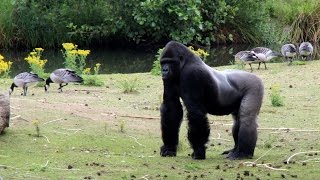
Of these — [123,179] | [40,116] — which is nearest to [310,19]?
[40,116]

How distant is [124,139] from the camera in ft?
30.5

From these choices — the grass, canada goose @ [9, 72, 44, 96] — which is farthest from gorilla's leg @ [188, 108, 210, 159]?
canada goose @ [9, 72, 44, 96]

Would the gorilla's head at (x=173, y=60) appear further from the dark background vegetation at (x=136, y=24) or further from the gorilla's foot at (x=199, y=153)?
the dark background vegetation at (x=136, y=24)

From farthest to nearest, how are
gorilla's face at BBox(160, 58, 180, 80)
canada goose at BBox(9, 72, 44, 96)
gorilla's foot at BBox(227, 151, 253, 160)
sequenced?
canada goose at BBox(9, 72, 44, 96) < gorilla's foot at BBox(227, 151, 253, 160) < gorilla's face at BBox(160, 58, 180, 80)

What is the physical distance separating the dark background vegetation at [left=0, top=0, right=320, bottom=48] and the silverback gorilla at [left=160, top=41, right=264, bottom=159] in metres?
15.6

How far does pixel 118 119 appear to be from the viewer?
10.5 m

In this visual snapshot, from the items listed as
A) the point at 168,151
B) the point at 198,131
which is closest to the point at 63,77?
the point at 168,151

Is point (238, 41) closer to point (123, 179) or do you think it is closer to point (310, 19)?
point (310, 19)

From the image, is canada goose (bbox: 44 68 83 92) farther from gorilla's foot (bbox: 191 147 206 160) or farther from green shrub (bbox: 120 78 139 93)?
gorilla's foot (bbox: 191 147 206 160)

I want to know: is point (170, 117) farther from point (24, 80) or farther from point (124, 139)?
point (24, 80)

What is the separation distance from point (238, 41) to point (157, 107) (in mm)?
15738

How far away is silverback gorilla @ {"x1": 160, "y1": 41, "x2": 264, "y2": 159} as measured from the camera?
8102 millimetres

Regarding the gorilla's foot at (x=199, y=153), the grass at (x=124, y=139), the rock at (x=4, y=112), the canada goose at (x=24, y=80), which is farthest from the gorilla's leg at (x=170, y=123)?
the canada goose at (x=24, y=80)

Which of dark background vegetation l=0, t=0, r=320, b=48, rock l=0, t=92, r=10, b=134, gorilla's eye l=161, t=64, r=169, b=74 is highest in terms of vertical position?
gorilla's eye l=161, t=64, r=169, b=74
